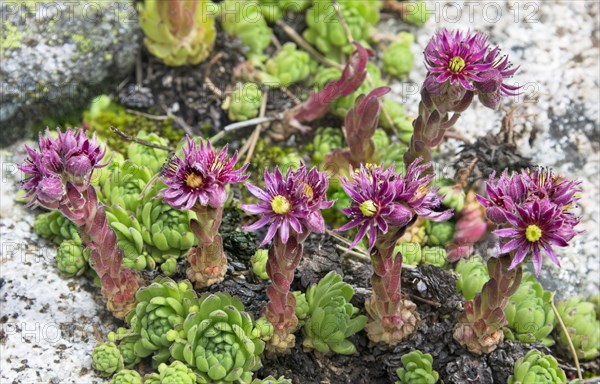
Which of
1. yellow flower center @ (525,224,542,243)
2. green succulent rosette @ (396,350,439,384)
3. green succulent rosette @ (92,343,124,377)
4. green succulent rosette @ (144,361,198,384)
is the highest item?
yellow flower center @ (525,224,542,243)

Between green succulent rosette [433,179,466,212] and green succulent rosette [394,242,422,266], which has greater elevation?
green succulent rosette [433,179,466,212]

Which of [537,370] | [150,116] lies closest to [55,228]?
[150,116]

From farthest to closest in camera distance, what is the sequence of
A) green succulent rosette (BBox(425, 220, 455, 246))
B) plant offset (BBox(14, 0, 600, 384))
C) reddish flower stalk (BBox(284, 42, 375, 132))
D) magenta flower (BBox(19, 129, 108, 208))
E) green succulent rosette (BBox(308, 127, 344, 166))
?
green succulent rosette (BBox(308, 127, 344, 166)) → reddish flower stalk (BBox(284, 42, 375, 132)) → green succulent rosette (BBox(425, 220, 455, 246)) → plant offset (BBox(14, 0, 600, 384)) → magenta flower (BBox(19, 129, 108, 208))

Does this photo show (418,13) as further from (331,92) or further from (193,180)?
(193,180)

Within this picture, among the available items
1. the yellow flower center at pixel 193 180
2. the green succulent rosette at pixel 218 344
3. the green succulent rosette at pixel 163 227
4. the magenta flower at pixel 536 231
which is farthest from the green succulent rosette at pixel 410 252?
the yellow flower center at pixel 193 180

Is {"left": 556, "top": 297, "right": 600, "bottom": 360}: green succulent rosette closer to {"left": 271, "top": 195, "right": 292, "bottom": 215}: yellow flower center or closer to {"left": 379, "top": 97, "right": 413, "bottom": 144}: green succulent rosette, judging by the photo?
{"left": 379, "top": 97, "right": 413, "bottom": 144}: green succulent rosette

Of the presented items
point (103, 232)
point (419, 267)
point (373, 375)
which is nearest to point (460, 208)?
point (419, 267)

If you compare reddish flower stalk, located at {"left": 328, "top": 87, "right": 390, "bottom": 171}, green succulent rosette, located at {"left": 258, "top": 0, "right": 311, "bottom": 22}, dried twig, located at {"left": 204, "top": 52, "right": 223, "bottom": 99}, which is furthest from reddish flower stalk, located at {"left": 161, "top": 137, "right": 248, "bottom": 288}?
green succulent rosette, located at {"left": 258, "top": 0, "right": 311, "bottom": 22}
